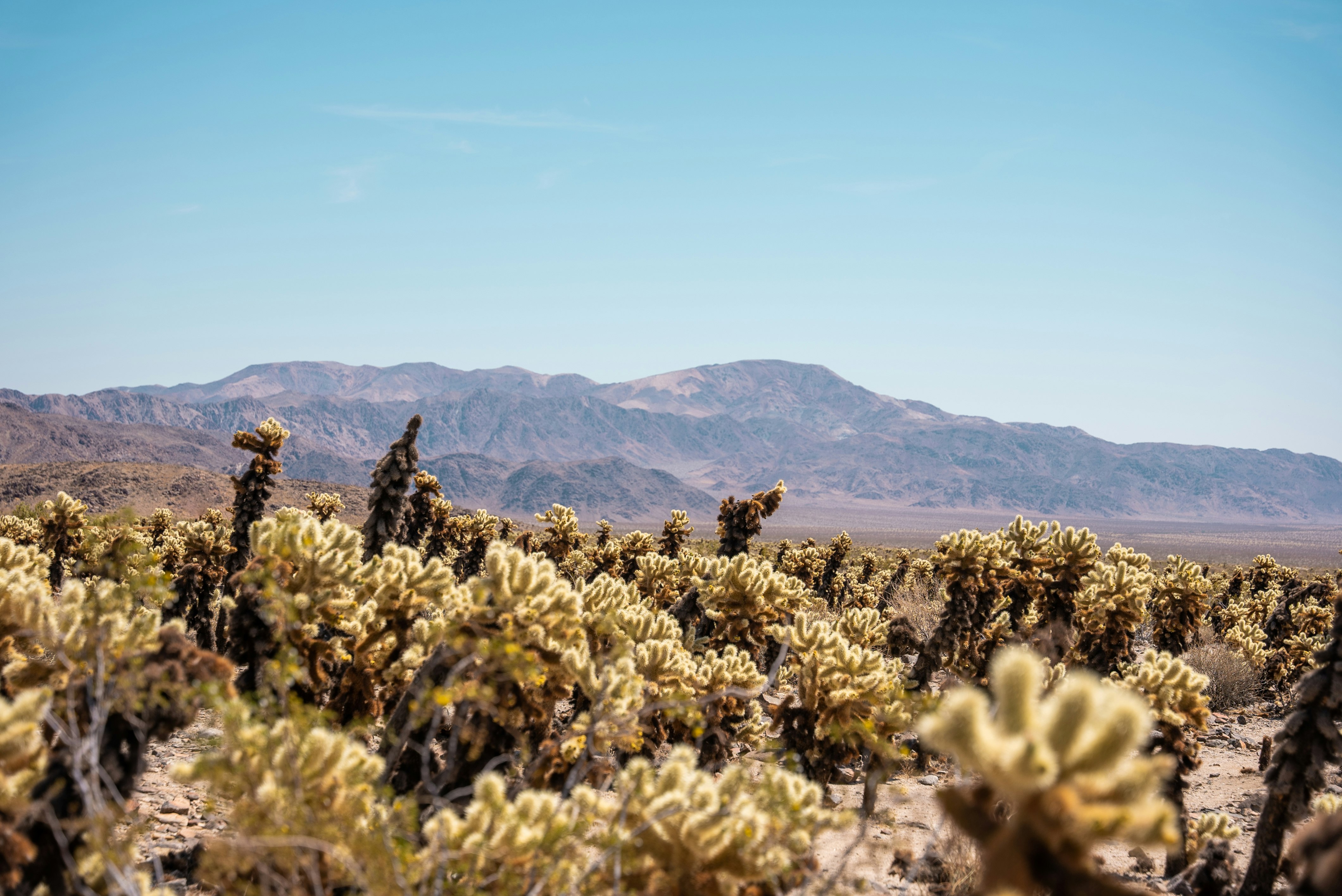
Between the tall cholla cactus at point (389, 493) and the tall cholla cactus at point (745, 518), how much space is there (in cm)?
656

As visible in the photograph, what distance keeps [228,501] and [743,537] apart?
219 feet

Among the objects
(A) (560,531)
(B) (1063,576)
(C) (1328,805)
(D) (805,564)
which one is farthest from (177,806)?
(D) (805,564)

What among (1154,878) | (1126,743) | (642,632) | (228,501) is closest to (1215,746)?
(1154,878)

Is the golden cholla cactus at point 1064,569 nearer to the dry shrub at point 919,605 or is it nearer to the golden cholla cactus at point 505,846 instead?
the dry shrub at point 919,605

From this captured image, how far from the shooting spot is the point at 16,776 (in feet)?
13.9

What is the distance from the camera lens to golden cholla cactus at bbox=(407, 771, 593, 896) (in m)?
4.14

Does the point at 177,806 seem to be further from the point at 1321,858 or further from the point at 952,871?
the point at 1321,858

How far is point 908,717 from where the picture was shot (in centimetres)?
789

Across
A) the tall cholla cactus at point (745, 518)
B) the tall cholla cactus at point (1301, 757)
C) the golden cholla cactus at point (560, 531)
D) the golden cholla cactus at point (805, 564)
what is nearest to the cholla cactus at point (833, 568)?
the golden cholla cactus at point (805, 564)

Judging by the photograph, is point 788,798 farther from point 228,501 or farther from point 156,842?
point 228,501

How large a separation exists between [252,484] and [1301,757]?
15807mm

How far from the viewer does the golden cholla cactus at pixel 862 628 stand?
515 inches

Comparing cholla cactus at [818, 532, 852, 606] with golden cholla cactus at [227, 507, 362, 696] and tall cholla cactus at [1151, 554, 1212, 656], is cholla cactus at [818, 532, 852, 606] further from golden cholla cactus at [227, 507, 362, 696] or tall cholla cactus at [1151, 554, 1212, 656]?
golden cholla cactus at [227, 507, 362, 696]

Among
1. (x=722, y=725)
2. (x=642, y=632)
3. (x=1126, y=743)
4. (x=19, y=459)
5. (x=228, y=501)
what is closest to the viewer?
(x=1126, y=743)
